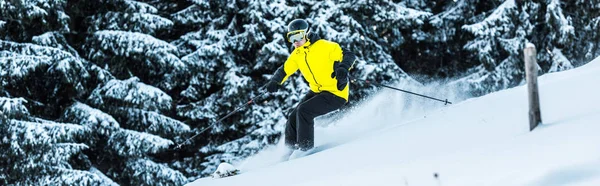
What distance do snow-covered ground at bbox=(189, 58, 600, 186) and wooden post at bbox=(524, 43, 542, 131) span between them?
9cm

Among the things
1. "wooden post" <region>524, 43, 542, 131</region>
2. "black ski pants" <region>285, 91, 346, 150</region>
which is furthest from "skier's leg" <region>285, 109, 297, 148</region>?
"wooden post" <region>524, 43, 542, 131</region>

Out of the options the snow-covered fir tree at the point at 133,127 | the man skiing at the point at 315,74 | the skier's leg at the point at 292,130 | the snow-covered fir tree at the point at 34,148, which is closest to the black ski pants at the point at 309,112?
the man skiing at the point at 315,74

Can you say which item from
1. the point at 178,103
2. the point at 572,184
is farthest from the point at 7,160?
the point at 572,184

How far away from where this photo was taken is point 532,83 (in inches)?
224

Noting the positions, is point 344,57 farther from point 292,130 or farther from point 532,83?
point 532,83

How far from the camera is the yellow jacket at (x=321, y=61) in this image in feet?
28.5

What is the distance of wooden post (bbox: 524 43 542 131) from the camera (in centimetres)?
561

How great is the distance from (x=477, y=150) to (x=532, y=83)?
76cm

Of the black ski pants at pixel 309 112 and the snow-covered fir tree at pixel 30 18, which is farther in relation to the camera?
the snow-covered fir tree at pixel 30 18

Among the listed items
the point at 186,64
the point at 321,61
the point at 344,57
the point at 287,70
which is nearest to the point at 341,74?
the point at 344,57

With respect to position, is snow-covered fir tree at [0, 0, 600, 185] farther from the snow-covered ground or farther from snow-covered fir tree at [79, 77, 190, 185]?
the snow-covered ground

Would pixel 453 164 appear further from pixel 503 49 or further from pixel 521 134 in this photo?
pixel 503 49

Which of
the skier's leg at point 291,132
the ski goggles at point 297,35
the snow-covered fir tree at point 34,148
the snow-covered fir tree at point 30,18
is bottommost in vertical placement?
the snow-covered fir tree at point 34,148

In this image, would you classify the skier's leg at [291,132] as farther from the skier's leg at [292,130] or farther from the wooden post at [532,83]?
the wooden post at [532,83]
